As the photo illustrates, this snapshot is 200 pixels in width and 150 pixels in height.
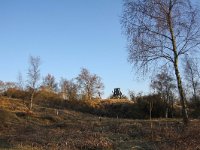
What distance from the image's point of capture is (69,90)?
81375 millimetres

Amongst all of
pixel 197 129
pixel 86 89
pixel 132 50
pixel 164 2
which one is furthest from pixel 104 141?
pixel 86 89

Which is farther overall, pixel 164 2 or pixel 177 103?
pixel 177 103

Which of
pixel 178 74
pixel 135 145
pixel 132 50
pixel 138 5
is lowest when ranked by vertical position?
pixel 135 145

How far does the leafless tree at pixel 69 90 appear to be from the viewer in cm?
7681

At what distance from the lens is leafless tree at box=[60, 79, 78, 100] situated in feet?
252

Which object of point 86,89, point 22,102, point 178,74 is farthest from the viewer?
point 86,89

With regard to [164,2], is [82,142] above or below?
below

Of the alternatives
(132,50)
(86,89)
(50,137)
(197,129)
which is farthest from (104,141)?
(86,89)

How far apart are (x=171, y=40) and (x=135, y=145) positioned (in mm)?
7531

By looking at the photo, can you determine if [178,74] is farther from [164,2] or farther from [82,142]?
[82,142]

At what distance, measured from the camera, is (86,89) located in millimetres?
77500

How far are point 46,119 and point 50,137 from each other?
22534mm

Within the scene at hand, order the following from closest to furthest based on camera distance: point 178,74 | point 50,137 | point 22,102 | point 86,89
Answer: point 50,137
point 178,74
point 22,102
point 86,89

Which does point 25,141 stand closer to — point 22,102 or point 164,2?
point 164,2
